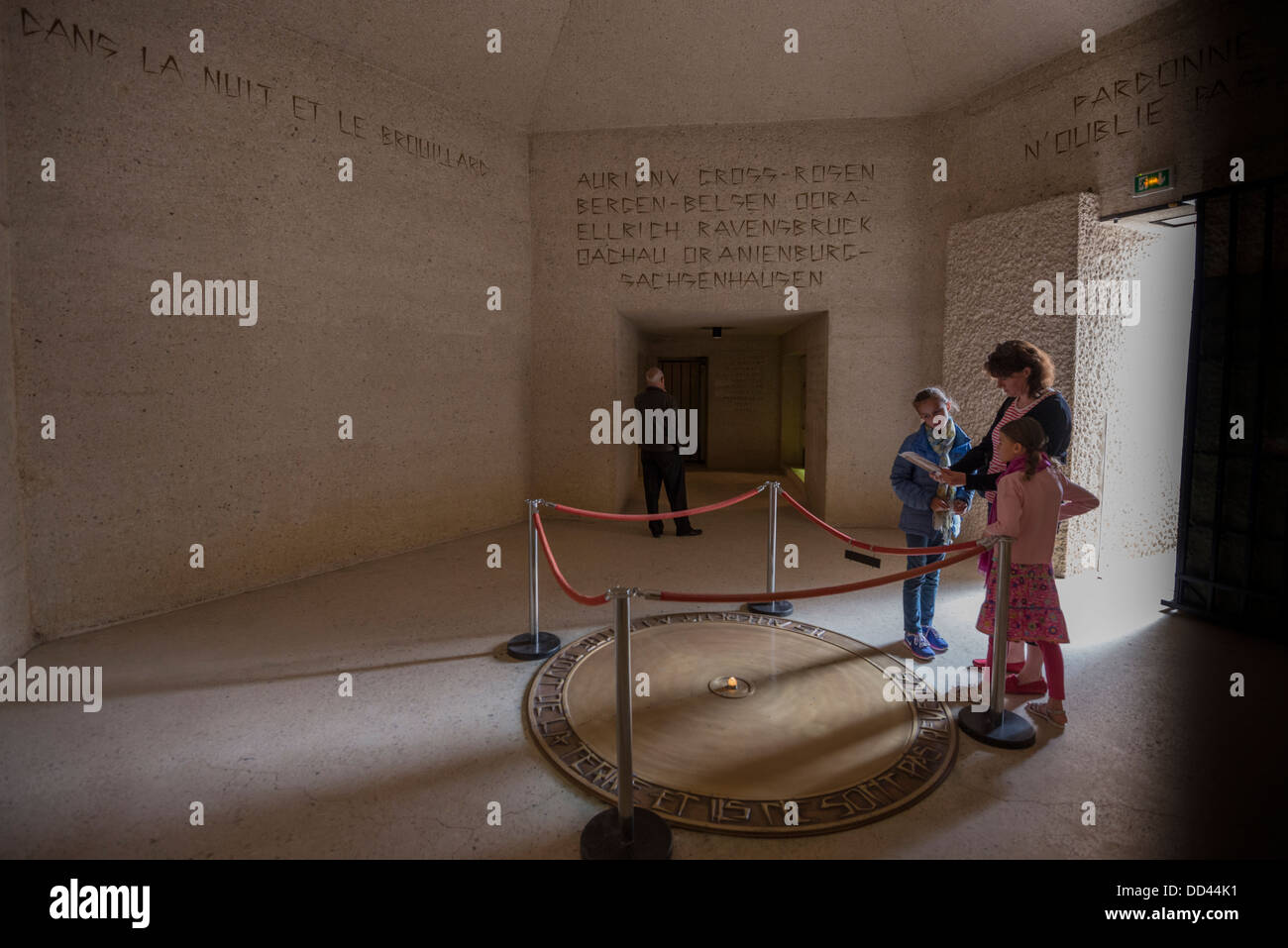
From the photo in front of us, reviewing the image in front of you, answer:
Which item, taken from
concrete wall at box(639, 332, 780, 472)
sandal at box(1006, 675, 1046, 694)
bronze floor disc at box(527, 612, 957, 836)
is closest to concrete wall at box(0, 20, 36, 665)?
bronze floor disc at box(527, 612, 957, 836)

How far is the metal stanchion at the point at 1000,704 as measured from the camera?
10.5 feet

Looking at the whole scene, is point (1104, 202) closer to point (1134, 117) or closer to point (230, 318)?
point (1134, 117)

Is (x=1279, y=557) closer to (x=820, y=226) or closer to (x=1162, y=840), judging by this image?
(x=1162, y=840)

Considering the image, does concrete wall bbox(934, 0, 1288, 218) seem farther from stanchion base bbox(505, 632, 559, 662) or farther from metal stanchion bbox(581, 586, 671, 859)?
stanchion base bbox(505, 632, 559, 662)

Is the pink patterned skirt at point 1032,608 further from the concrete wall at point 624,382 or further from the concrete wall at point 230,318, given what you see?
the concrete wall at point 230,318

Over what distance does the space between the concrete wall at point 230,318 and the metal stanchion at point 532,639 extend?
2886 mm

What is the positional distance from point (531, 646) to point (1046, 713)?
10.2ft

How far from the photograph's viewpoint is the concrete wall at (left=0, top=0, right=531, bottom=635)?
4.53 m

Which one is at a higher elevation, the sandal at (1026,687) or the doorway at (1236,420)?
the doorway at (1236,420)

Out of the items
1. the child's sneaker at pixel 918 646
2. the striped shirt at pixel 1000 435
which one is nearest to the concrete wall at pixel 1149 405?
the striped shirt at pixel 1000 435

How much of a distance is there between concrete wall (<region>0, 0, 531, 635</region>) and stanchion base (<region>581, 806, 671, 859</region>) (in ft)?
14.6

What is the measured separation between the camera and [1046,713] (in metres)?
3.54

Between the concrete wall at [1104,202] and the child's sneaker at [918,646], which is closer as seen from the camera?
the child's sneaker at [918,646]

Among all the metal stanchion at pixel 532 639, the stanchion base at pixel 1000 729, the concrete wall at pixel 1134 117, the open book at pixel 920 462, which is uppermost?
the concrete wall at pixel 1134 117
